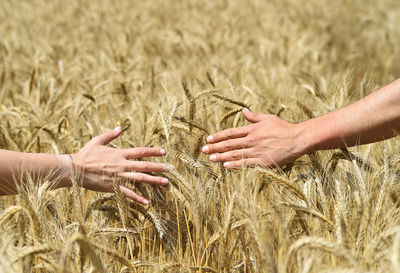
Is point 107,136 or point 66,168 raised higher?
point 107,136

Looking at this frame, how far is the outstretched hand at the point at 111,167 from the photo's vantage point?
1532 millimetres

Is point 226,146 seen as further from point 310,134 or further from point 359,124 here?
point 359,124

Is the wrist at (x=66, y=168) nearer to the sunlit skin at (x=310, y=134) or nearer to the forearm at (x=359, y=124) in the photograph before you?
the sunlit skin at (x=310, y=134)

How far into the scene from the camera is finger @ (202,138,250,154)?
1662 millimetres

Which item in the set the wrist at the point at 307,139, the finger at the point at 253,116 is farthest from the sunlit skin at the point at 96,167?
the wrist at the point at 307,139

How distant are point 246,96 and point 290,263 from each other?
1383 millimetres

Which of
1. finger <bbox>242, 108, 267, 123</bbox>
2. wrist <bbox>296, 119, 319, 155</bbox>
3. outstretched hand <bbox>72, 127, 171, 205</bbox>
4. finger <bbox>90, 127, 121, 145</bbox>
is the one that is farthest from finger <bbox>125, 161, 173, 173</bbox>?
wrist <bbox>296, 119, 319, 155</bbox>

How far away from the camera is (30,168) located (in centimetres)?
149

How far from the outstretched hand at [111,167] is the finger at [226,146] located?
19 centimetres

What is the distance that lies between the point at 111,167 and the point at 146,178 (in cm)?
14

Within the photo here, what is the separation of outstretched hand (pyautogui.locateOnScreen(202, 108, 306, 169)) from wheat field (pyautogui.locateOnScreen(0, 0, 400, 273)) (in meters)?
0.06

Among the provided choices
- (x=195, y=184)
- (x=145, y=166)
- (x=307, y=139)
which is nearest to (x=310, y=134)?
(x=307, y=139)

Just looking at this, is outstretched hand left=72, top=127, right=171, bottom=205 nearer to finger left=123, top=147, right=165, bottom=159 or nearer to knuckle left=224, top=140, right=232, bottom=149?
finger left=123, top=147, right=165, bottom=159

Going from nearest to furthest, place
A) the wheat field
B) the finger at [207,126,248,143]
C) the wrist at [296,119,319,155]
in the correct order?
the wheat field, the wrist at [296,119,319,155], the finger at [207,126,248,143]
